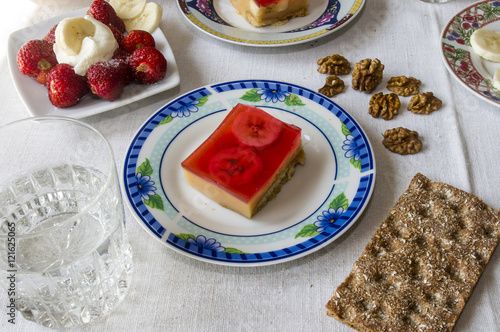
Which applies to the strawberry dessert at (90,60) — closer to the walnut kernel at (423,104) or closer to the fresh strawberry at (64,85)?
the fresh strawberry at (64,85)

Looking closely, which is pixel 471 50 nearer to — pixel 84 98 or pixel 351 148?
pixel 351 148

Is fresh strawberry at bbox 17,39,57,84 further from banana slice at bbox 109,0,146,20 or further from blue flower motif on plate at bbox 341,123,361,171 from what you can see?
blue flower motif on plate at bbox 341,123,361,171

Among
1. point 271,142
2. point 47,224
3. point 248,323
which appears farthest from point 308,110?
point 47,224

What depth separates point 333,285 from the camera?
1033mm

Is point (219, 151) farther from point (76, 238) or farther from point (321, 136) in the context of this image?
point (76, 238)

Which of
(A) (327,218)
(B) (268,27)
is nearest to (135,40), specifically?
(B) (268,27)

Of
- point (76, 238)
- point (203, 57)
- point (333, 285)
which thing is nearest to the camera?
point (76, 238)

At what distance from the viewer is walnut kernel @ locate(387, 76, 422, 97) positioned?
1.44 meters

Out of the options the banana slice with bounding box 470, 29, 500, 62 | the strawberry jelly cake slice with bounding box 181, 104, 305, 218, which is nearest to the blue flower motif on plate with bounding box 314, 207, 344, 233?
the strawberry jelly cake slice with bounding box 181, 104, 305, 218

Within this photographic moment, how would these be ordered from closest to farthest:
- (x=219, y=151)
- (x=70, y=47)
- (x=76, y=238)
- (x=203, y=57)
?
(x=76, y=238), (x=219, y=151), (x=70, y=47), (x=203, y=57)

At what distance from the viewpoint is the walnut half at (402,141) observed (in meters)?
1.28

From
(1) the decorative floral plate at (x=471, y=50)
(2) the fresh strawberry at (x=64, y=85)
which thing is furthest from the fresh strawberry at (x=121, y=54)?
(1) the decorative floral plate at (x=471, y=50)

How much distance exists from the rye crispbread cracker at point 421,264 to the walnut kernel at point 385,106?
318mm

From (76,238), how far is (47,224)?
18cm
